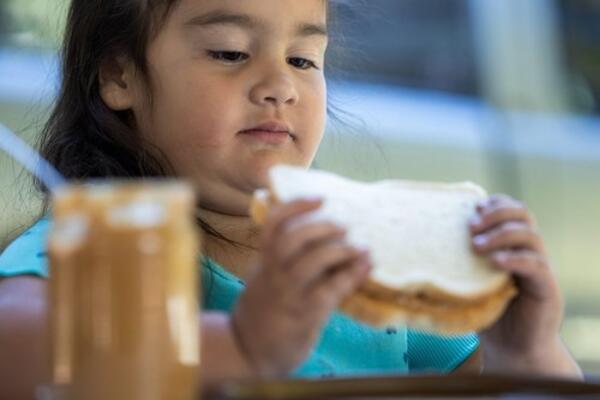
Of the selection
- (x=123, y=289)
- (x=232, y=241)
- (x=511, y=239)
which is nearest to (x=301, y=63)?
(x=232, y=241)

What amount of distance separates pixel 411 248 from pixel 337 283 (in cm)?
15

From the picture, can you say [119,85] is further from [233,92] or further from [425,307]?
[425,307]

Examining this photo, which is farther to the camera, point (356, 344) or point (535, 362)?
point (356, 344)

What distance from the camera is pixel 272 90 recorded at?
4.54ft

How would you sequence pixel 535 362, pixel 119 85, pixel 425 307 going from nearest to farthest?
pixel 425 307, pixel 535 362, pixel 119 85

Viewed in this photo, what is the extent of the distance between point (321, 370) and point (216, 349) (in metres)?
0.41

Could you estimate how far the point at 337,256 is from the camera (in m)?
0.85

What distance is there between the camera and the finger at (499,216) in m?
1.00

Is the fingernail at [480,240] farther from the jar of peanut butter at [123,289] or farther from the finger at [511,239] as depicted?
the jar of peanut butter at [123,289]

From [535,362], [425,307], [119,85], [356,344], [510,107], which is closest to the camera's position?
[425,307]

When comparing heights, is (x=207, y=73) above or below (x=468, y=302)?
above

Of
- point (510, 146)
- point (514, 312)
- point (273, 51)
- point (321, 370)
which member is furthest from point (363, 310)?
point (510, 146)

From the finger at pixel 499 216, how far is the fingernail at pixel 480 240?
0.03 ft

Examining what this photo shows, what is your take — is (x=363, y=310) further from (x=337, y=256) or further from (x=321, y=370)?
(x=321, y=370)
